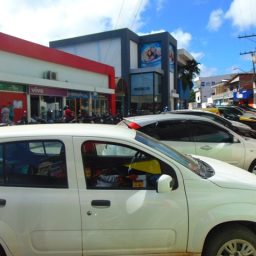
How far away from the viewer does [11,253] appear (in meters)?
3.65

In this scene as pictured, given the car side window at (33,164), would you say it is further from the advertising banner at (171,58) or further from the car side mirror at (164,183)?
the advertising banner at (171,58)

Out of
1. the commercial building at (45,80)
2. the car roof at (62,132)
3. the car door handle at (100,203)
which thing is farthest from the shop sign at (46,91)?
the car door handle at (100,203)

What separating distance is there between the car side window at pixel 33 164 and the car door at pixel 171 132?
14.7 feet

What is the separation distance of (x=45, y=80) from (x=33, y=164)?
61.2ft

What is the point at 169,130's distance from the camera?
8.30m

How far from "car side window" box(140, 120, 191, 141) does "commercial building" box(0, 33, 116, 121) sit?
39.9ft

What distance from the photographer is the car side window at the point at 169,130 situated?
27.1 feet

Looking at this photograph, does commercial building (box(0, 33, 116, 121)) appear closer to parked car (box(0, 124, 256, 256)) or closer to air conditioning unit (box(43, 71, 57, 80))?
air conditioning unit (box(43, 71, 57, 80))

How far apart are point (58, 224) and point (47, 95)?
64.2 feet

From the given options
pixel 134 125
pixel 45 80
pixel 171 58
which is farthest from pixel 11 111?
pixel 171 58

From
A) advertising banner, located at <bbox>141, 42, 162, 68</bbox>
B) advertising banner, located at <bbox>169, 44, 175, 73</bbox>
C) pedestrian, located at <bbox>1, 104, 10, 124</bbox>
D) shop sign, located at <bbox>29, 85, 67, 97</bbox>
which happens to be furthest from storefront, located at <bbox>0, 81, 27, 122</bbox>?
advertising banner, located at <bbox>169, 44, 175, 73</bbox>

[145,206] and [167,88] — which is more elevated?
[167,88]

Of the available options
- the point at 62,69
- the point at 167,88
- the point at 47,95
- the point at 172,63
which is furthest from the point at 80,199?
the point at 172,63

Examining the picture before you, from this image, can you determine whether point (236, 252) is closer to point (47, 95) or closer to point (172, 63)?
point (47, 95)
